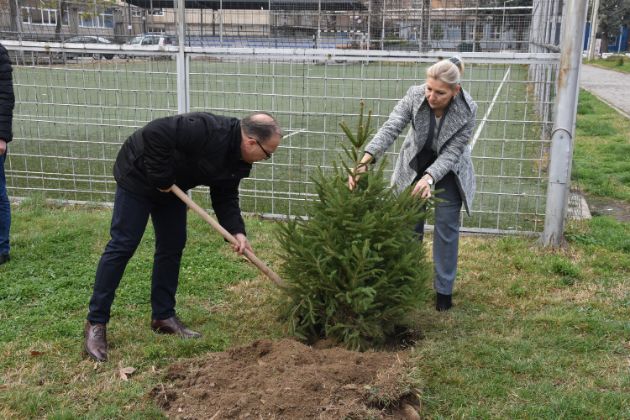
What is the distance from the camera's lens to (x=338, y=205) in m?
4.13

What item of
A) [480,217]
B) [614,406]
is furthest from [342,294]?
[480,217]

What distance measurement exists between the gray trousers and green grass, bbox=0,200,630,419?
0.86 feet

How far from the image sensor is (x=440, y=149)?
15.8 ft

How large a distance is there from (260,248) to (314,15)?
269cm

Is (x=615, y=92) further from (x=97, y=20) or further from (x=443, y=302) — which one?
(x=443, y=302)

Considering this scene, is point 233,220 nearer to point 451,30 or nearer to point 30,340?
point 30,340

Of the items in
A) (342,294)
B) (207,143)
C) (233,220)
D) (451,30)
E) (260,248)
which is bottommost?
(260,248)

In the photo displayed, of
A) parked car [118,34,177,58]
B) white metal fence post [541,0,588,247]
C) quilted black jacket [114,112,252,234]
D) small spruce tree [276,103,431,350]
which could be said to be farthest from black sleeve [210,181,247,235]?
parked car [118,34,177,58]

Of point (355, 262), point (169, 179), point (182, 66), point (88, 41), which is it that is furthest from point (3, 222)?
point (355, 262)

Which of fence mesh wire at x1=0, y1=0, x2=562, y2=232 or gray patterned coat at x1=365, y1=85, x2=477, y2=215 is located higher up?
fence mesh wire at x1=0, y1=0, x2=562, y2=232

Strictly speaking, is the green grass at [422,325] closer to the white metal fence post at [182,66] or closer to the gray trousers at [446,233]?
the gray trousers at [446,233]

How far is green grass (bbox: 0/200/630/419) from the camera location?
373 cm

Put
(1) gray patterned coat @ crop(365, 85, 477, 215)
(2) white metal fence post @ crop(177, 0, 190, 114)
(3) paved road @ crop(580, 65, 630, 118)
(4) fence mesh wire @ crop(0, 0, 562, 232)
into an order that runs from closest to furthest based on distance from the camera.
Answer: (1) gray patterned coat @ crop(365, 85, 477, 215)
(4) fence mesh wire @ crop(0, 0, 562, 232)
(2) white metal fence post @ crop(177, 0, 190, 114)
(3) paved road @ crop(580, 65, 630, 118)

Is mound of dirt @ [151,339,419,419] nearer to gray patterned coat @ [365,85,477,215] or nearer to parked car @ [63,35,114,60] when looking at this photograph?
gray patterned coat @ [365,85,477,215]
